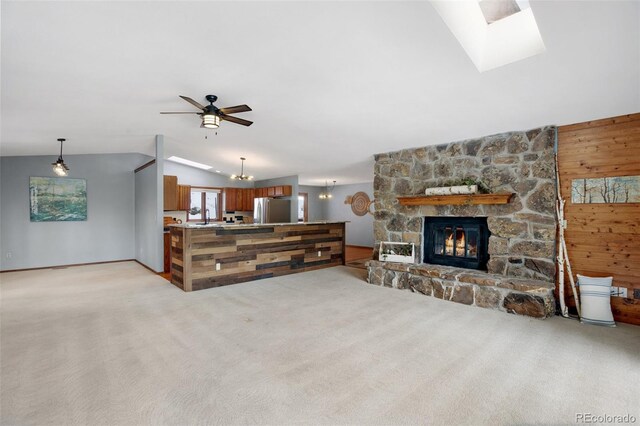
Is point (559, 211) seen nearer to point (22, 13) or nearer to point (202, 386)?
point (202, 386)

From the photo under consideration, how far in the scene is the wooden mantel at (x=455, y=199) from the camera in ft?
13.3

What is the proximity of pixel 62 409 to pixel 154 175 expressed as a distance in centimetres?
504

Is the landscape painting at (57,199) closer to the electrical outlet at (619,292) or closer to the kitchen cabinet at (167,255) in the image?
the kitchen cabinet at (167,255)

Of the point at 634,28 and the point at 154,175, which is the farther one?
the point at 154,175

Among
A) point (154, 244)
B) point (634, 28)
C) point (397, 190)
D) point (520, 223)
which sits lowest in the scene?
point (154, 244)

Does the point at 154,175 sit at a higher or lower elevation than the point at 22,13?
lower

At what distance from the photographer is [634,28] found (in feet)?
6.68

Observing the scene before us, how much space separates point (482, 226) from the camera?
447 cm

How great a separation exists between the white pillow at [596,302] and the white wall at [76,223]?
908 centimetres

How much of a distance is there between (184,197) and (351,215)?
5.46m

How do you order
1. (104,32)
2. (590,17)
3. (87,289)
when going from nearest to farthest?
(590,17), (104,32), (87,289)

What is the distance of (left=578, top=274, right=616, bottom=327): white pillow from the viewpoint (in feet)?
10.8

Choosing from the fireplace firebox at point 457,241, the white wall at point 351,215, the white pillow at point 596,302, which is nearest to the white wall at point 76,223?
the white wall at point 351,215

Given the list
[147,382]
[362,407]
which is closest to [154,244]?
[147,382]
